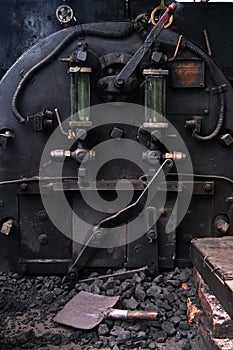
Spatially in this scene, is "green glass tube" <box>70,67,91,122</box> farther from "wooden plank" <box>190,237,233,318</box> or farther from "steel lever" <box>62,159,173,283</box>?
"wooden plank" <box>190,237,233,318</box>

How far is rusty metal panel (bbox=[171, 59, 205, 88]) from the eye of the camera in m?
2.88

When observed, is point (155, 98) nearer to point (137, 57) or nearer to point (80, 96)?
point (137, 57)

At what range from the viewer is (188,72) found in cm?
288

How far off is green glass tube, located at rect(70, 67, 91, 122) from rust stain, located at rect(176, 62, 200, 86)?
57 cm

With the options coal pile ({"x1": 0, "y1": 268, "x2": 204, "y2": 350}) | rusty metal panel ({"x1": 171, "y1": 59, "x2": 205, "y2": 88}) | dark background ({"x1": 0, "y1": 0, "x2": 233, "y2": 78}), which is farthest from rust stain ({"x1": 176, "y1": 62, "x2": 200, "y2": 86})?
coal pile ({"x1": 0, "y1": 268, "x2": 204, "y2": 350})

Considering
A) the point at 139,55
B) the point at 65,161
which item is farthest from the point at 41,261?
the point at 139,55

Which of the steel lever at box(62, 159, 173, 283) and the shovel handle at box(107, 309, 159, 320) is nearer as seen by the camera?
the shovel handle at box(107, 309, 159, 320)

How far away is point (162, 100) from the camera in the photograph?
9.21 feet

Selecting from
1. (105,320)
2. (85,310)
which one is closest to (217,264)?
(105,320)

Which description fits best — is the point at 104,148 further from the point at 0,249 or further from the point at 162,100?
the point at 0,249

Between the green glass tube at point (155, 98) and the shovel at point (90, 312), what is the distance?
1.09m

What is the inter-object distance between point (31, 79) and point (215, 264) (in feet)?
5.38

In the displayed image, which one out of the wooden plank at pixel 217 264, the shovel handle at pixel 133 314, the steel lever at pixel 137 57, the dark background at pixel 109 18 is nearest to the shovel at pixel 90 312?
the shovel handle at pixel 133 314

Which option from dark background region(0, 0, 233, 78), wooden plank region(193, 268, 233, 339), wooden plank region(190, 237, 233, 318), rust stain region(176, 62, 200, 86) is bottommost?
wooden plank region(193, 268, 233, 339)
